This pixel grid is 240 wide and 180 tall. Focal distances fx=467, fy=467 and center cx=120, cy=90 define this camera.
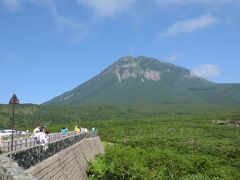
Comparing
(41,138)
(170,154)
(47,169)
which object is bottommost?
(170,154)

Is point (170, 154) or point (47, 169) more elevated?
point (47, 169)

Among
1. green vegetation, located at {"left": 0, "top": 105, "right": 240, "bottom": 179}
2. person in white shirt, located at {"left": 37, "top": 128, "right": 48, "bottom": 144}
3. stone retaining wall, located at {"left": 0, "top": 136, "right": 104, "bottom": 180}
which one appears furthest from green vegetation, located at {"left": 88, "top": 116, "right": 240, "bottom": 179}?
person in white shirt, located at {"left": 37, "top": 128, "right": 48, "bottom": 144}

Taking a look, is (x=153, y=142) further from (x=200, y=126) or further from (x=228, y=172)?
(x=228, y=172)

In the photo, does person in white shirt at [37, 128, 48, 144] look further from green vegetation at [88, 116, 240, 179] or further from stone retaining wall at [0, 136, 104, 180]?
green vegetation at [88, 116, 240, 179]

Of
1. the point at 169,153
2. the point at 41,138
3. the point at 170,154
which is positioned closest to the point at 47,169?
the point at 41,138

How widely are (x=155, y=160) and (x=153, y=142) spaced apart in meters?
54.0

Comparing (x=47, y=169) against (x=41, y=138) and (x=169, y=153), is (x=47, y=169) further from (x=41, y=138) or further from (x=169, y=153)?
(x=169, y=153)

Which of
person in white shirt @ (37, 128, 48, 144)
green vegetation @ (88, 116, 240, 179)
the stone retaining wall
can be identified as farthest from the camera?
green vegetation @ (88, 116, 240, 179)

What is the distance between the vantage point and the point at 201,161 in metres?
63.6

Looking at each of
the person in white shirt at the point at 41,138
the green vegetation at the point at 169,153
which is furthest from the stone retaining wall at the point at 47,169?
the green vegetation at the point at 169,153

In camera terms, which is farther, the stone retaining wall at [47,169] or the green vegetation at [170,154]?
the green vegetation at [170,154]

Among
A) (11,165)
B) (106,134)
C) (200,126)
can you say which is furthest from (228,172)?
(200,126)

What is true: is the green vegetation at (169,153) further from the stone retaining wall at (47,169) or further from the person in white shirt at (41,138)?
the person in white shirt at (41,138)

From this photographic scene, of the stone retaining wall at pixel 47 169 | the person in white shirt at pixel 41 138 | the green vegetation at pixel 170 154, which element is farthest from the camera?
the green vegetation at pixel 170 154
